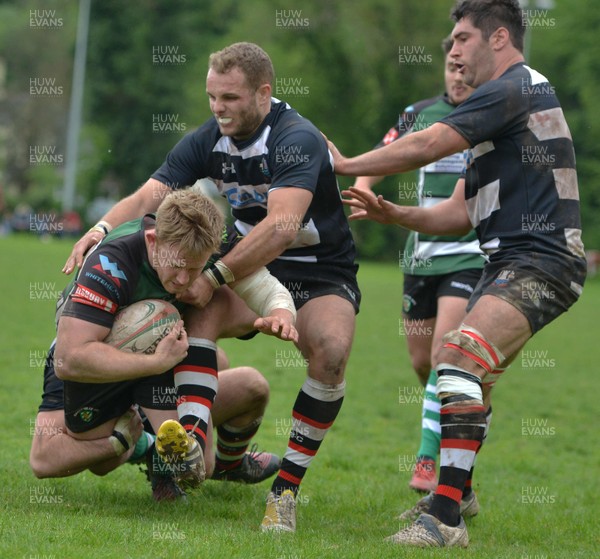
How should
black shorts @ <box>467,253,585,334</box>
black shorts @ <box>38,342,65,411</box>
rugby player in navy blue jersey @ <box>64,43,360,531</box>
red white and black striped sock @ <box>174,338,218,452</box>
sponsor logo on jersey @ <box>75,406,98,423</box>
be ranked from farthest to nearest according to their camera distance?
black shorts @ <box>38,342,65,411</box>, sponsor logo on jersey @ <box>75,406,98,423</box>, rugby player in navy blue jersey @ <box>64,43,360,531</box>, red white and black striped sock @ <box>174,338,218,452</box>, black shorts @ <box>467,253,585,334</box>

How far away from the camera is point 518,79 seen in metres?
5.41

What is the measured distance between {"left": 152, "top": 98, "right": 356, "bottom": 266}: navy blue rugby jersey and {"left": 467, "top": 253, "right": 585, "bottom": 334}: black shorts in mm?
1138

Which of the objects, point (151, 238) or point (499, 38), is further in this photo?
point (499, 38)

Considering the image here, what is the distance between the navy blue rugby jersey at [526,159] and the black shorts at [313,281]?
104 centimetres

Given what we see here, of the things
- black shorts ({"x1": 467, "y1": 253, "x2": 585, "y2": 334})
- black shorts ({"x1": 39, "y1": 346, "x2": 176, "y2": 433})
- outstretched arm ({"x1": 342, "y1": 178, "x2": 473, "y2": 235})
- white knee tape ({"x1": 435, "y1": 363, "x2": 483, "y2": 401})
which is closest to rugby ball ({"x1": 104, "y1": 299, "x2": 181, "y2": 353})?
black shorts ({"x1": 39, "y1": 346, "x2": 176, "y2": 433})

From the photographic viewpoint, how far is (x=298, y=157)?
5.72m

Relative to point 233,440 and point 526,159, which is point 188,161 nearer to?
point 233,440

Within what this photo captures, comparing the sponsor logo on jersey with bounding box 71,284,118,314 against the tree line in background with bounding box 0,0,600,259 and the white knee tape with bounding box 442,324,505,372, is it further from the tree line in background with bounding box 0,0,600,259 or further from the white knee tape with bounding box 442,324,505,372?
the tree line in background with bounding box 0,0,600,259

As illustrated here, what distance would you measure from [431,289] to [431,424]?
3.37 feet

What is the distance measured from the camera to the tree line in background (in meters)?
46.6

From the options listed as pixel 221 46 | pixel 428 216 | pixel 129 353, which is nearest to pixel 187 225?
pixel 129 353

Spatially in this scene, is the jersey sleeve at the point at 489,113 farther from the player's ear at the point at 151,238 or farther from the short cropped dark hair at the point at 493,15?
the player's ear at the point at 151,238

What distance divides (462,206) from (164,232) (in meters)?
2.14

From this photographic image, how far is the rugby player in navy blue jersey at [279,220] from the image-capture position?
5.57 m
